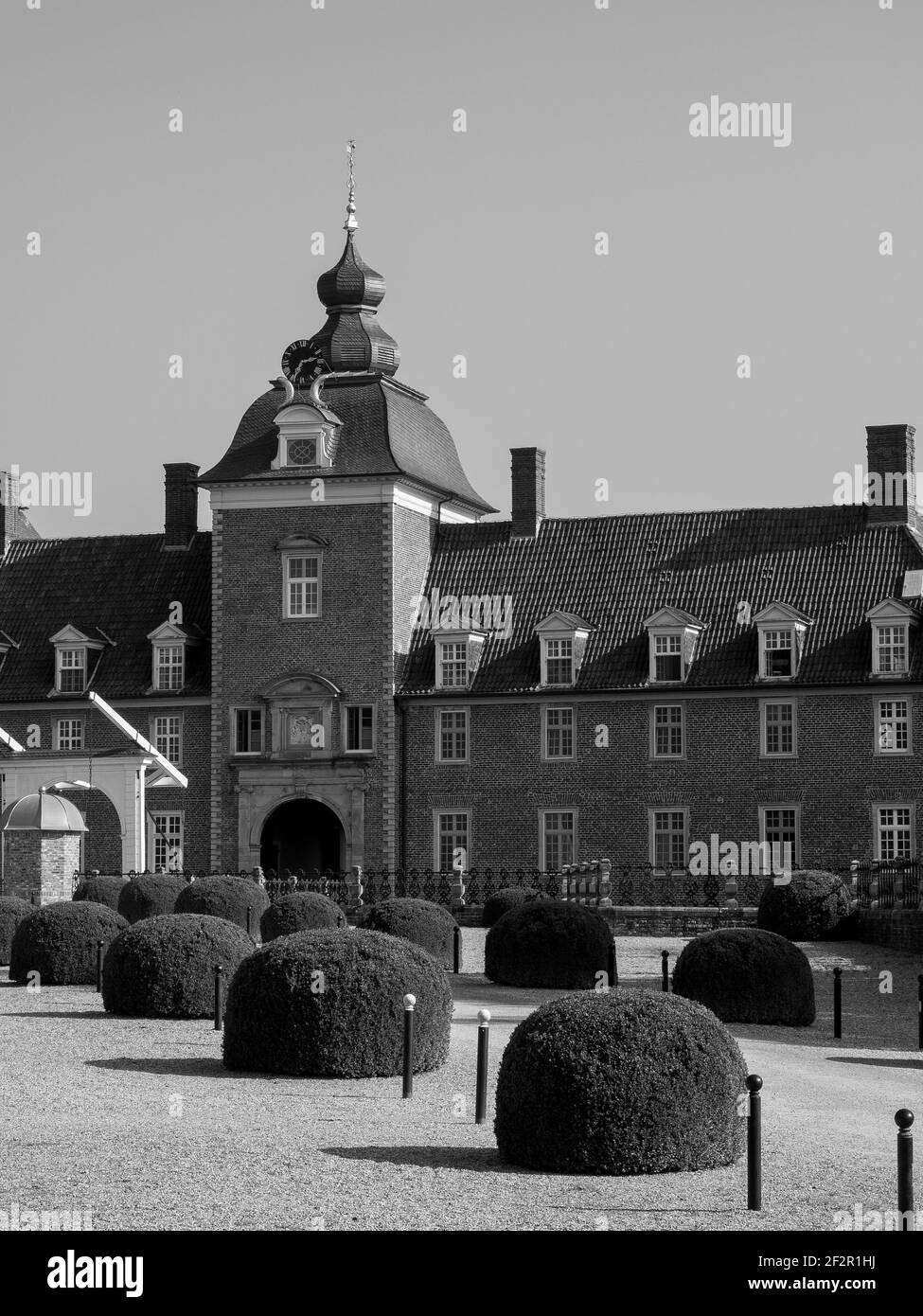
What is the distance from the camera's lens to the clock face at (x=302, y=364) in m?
51.7

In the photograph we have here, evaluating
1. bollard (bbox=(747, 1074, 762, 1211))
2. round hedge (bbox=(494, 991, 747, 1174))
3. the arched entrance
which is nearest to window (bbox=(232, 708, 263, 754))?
the arched entrance

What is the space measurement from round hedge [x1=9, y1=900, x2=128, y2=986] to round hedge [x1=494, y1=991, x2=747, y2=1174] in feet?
43.3

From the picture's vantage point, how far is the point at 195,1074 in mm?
18109

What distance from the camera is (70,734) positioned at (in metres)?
51.6

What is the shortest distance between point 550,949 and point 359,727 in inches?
813

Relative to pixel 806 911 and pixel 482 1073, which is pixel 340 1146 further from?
pixel 806 911

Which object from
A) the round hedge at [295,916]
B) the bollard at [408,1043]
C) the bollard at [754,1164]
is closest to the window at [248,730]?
the round hedge at [295,916]

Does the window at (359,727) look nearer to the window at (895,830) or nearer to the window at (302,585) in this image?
the window at (302,585)

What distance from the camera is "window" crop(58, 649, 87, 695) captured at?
5194cm

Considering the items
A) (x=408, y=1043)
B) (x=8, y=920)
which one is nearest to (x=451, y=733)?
(x=8, y=920)

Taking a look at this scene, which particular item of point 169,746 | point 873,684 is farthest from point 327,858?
point 873,684

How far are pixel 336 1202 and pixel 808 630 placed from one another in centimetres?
3598
